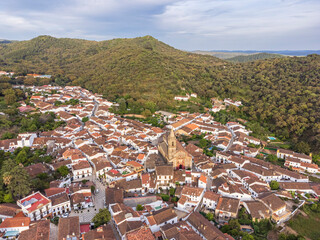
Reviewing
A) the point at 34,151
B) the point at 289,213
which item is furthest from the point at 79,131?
the point at 289,213

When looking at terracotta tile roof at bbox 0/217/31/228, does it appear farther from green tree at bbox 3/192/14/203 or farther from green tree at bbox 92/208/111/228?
green tree at bbox 92/208/111/228

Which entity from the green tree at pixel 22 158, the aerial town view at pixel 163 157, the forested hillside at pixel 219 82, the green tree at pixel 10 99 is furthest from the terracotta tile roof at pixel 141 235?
the green tree at pixel 10 99

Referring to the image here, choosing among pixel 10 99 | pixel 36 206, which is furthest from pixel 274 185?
pixel 10 99

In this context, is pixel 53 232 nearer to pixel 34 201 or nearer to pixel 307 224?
pixel 34 201

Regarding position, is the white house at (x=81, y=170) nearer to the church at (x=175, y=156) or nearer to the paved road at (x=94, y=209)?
the paved road at (x=94, y=209)

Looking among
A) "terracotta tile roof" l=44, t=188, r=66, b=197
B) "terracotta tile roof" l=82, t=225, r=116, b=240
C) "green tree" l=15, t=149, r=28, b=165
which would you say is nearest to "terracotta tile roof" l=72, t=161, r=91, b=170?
"terracotta tile roof" l=44, t=188, r=66, b=197

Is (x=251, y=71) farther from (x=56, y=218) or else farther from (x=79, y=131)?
(x=56, y=218)
